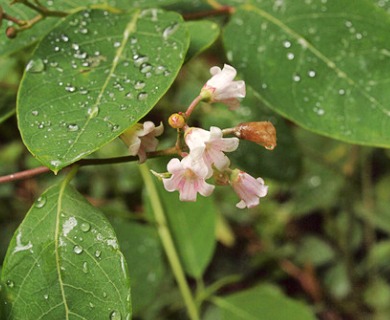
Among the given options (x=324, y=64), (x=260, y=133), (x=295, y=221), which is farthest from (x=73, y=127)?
(x=295, y=221)

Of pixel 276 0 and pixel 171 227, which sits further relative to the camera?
pixel 171 227

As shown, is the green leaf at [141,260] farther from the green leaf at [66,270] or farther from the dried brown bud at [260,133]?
the dried brown bud at [260,133]

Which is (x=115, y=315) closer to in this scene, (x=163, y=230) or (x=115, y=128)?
(x=115, y=128)

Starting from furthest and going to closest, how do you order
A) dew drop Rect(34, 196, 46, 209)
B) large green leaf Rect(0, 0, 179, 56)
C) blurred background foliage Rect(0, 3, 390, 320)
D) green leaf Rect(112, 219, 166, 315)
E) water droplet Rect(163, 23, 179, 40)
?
blurred background foliage Rect(0, 3, 390, 320)
green leaf Rect(112, 219, 166, 315)
large green leaf Rect(0, 0, 179, 56)
water droplet Rect(163, 23, 179, 40)
dew drop Rect(34, 196, 46, 209)

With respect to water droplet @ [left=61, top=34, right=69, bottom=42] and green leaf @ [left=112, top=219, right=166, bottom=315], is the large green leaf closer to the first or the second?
water droplet @ [left=61, top=34, right=69, bottom=42]

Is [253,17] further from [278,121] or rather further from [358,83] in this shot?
[278,121]

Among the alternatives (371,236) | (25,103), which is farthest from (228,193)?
(25,103)

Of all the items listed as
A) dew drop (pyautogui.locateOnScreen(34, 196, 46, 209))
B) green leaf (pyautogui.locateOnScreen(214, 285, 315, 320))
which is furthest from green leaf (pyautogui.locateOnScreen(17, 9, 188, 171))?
green leaf (pyautogui.locateOnScreen(214, 285, 315, 320))
